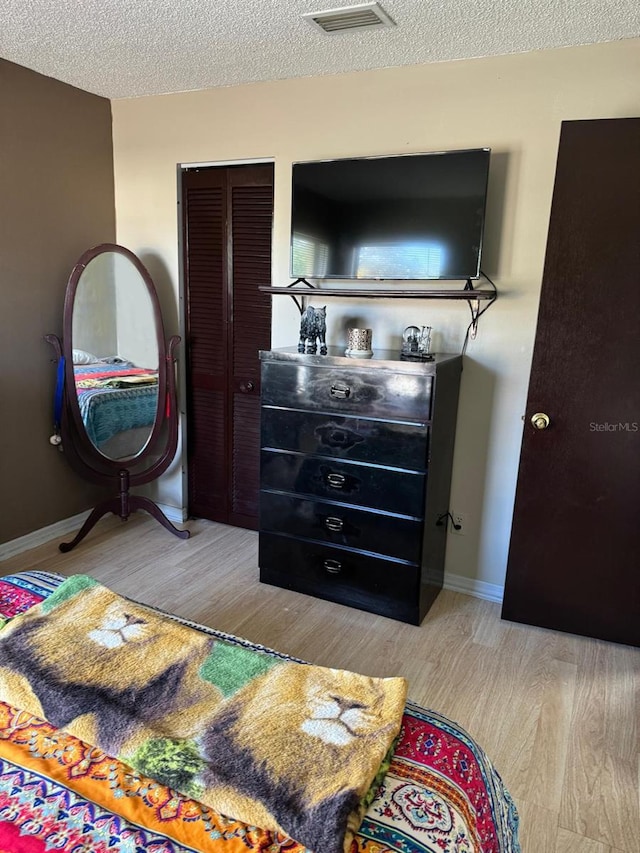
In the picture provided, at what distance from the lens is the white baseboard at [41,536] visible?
9.59 ft

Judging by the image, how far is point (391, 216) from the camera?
2451 millimetres

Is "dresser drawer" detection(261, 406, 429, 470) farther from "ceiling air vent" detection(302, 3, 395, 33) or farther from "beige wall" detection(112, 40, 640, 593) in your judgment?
"ceiling air vent" detection(302, 3, 395, 33)

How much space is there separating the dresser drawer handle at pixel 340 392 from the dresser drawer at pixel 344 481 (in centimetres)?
28

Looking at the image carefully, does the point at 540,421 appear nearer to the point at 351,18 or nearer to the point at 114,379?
the point at 351,18

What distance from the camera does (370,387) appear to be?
7.55ft

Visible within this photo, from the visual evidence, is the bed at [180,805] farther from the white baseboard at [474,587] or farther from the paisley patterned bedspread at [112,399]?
the paisley patterned bedspread at [112,399]

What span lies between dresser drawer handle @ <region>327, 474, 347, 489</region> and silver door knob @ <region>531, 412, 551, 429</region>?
809mm

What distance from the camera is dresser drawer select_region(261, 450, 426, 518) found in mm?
2318

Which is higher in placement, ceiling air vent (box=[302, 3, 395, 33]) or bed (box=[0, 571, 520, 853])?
ceiling air vent (box=[302, 3, 395, 33])

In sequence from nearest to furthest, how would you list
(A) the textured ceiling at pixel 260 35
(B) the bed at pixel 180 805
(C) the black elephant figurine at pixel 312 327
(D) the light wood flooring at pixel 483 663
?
1. (B) the bed at pixel 180 805
2. (D) the light wood flooring at pixel 483 663
3. (A) the textured ceiling at pixel 260 35
4. (C) the black elephant figurine at pixel 312 327

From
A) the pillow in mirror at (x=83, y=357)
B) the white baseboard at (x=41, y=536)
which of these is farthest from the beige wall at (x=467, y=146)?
the white baseboard at (x=41, y=536)

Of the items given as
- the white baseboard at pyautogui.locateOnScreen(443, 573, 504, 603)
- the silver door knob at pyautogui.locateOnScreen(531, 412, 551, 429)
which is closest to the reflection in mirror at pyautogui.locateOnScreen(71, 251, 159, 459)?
the white baseboard at pyautogui.locateOnScreen(443, 573, 504, 603)

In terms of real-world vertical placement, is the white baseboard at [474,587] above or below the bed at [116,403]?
below
